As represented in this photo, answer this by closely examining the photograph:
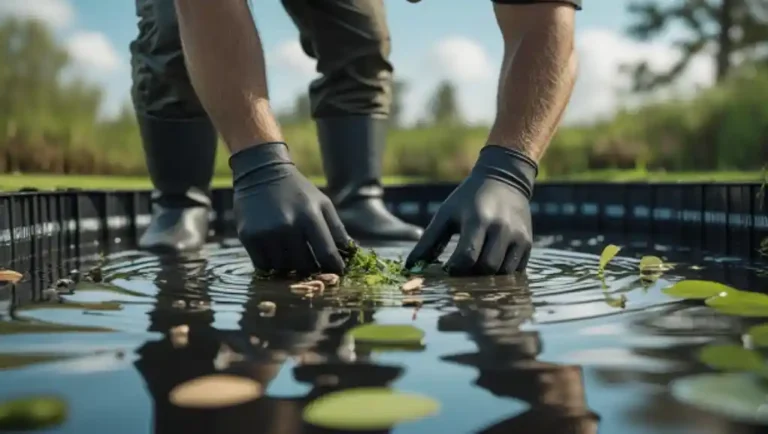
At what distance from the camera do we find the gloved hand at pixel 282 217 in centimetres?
141

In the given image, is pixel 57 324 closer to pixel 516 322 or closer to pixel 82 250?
pixel 516 322

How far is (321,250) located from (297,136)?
5840mm

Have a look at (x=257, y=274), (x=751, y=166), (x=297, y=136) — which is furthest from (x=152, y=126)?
(x=751, y=166)

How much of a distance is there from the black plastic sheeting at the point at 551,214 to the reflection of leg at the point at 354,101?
764 mm

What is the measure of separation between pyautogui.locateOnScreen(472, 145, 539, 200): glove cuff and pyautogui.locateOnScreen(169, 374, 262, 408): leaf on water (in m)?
0.88

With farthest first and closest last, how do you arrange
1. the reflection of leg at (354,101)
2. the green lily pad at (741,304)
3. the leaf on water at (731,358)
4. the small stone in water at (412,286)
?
the reflection of leg at (354,101), the small stone in water at (412,286), the green lily pad at (741,304), the leaf on water at (731,358)

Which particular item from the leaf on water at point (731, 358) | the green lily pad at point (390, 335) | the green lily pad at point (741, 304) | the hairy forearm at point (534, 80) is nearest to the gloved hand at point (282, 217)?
the hairy forearm at point (534, 80)

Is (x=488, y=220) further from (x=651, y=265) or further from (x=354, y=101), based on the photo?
(x=354, y=101)

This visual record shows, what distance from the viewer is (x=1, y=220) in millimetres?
1905

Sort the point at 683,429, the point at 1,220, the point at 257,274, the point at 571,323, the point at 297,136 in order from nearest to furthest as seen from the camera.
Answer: the point at 683,429 → the point at 571,323 → the point at 257,274 → the point at 1,220 → the point at 297,136

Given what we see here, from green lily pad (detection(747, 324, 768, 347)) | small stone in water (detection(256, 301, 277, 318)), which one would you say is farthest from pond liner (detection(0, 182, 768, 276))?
green lily pad (detection(747, 324, 768, 347))

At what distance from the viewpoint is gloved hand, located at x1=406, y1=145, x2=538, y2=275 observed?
Result: 1413 mm

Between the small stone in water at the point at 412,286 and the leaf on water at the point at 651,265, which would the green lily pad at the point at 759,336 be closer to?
the small stone in water at the point at 412,286

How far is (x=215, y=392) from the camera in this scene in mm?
685
